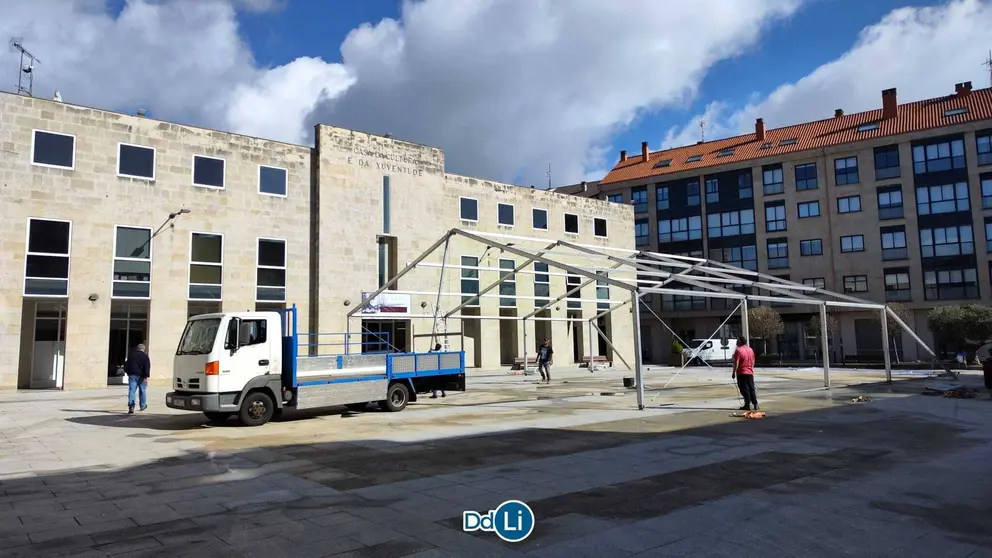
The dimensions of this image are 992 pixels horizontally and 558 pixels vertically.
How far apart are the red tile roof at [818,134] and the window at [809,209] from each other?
4.34 metres

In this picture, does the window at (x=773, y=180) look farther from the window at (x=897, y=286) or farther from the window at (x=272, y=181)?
the window at (x=272, y=181)

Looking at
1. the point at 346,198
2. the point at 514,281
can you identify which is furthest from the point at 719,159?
the point at 346,198

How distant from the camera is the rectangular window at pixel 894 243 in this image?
4566 centimetres

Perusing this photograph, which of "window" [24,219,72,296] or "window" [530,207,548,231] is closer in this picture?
"window" [24,219,72,296]

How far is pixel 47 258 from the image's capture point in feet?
78.9

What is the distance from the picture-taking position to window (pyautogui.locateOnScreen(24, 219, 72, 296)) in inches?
937

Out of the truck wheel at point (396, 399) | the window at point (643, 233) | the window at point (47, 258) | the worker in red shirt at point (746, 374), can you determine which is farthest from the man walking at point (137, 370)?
the window at point (643, 233)

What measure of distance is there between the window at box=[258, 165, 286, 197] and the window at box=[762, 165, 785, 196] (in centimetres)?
3825

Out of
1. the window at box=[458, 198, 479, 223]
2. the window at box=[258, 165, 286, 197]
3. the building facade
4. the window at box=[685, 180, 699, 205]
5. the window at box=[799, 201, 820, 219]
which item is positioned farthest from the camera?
the window at box=[685, 180, 699, 205]

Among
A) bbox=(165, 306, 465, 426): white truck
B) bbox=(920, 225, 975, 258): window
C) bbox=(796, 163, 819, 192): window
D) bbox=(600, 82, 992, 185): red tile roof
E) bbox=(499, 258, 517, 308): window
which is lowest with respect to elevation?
bbox=(165, 306, 465, 426): white truck

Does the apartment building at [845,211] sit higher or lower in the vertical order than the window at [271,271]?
higher

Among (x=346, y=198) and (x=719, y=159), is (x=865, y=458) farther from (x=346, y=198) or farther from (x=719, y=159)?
(x=719, y=159)

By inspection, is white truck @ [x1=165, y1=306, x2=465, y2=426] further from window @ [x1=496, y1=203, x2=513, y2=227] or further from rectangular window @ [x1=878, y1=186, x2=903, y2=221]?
rectangular window @ [x1=878, y1=186, x2=903, y2=221]

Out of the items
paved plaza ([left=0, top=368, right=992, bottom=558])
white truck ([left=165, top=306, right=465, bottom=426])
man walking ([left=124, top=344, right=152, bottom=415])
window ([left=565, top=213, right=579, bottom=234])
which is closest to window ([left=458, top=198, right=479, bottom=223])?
window ([left=565, top=213, right=579, bottom=234])
